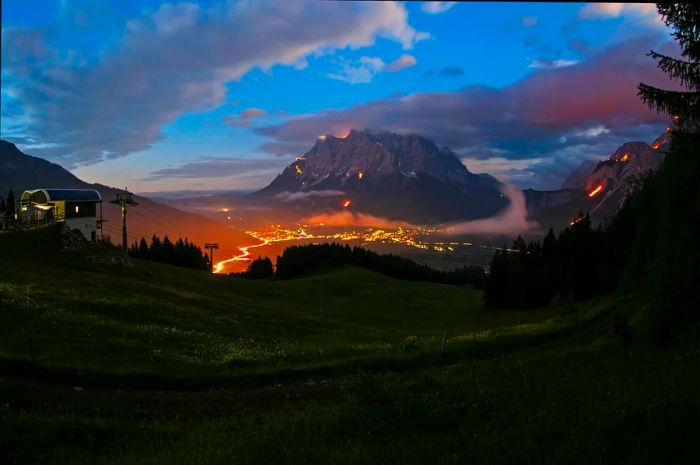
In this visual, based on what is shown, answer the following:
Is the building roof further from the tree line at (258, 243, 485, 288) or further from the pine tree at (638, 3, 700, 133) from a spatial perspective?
the pine tree at (638, 3, 700, 133)

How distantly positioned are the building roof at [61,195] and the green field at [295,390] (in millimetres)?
49868

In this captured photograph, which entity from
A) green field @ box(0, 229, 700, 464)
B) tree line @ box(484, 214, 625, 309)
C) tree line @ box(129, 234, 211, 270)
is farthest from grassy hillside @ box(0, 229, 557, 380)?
Answer: tree line @ box(129, 234, 211, 270)

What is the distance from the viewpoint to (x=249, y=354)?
27938 mm

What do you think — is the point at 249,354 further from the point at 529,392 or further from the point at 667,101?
the point at 667,101

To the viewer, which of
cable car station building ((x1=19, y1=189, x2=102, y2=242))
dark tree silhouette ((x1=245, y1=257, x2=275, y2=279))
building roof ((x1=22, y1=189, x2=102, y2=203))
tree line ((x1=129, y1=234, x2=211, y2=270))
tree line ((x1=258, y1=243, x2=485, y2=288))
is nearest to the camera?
cable car station building ((x1=19, y1=189, x2=102, y2=242))

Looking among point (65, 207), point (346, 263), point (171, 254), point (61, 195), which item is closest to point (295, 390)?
point (65, 207)

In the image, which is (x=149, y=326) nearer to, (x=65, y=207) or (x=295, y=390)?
(x=295, y=390)

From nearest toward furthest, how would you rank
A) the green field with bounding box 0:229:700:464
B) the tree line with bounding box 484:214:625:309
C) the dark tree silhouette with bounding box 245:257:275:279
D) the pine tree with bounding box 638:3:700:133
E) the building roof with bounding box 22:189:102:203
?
A: the green field with bounding box 0:229:700:464 → the pine tree with bounding box 638:3:700:133 → the tree line with bounding box 484:214:625:309 → the building roof with bounding box 22:189:102:203 → the dark tree silhouette with bounding box 245:257:275:279

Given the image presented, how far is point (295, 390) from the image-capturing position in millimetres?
21844

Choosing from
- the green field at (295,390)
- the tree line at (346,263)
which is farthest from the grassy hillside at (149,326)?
the tree line at (346,263)

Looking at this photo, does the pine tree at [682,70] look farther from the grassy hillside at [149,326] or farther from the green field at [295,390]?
the grassy hillside at [149,326]

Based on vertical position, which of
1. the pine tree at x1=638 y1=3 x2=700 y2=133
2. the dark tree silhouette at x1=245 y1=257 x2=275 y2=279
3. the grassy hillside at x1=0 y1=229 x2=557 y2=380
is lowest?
the dark tree silhouette at x1=245 y1=257 x2=275 y2=279

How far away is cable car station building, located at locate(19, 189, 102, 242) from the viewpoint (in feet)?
291

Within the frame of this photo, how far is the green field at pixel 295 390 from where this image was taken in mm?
8195
